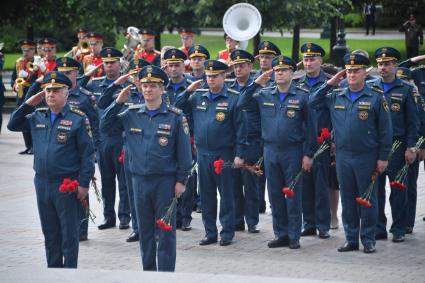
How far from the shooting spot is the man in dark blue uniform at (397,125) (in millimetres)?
12500

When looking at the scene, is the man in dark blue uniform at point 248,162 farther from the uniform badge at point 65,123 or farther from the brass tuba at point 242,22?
the brass tuba at point 242,22

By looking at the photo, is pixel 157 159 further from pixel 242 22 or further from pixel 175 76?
pixel 242 22

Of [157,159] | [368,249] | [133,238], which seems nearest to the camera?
[157,159]

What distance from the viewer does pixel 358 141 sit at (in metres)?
11.9

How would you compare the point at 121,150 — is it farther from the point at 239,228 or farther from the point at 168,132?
the point at 168,132

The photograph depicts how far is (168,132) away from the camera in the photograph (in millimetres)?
10539

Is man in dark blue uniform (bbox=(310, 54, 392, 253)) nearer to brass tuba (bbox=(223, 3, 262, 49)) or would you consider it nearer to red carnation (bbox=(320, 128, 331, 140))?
red carnation (bbox=(320, 128, 331, 140))

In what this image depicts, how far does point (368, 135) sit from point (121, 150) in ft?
11.2

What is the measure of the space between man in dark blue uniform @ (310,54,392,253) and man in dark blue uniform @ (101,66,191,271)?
222 cm

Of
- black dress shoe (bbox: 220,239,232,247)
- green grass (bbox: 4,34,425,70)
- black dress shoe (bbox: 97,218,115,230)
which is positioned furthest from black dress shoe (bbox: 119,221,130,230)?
green grass (bbox: 4,34,425,70)

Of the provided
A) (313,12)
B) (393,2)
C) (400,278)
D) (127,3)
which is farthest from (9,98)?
(400,278)

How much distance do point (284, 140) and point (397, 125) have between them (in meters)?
1.40

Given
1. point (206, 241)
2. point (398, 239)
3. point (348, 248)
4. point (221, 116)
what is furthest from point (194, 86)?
point (398, 239)

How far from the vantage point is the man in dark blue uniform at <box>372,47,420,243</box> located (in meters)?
12.5
